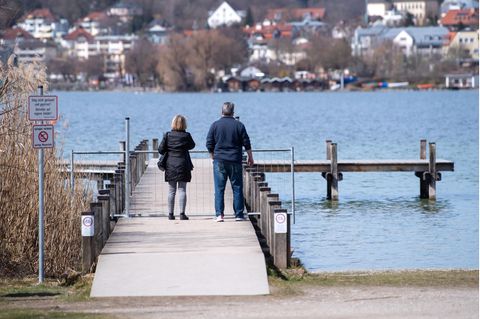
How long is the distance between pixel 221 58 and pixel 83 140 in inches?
4101

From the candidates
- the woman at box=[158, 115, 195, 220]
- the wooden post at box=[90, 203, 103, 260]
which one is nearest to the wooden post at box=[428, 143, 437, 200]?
the woman at box=[158, 115, 195, 220]

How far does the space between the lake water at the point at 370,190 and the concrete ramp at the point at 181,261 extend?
3.20m

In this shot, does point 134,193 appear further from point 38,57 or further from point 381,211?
point 381,211

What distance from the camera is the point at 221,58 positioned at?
168m

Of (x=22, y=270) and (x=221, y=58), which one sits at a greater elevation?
(x=221, y=58)

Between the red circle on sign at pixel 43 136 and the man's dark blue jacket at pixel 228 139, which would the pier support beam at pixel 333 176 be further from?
the red circle on sign at pixel 43 136

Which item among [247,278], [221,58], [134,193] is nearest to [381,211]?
[134,193]

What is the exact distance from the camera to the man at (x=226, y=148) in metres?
21.8

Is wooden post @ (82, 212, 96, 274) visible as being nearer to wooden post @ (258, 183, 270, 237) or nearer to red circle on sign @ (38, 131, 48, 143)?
red circle on sign @ (38, 131, 48, 143)

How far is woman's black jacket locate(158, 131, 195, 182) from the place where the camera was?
21.9 meters

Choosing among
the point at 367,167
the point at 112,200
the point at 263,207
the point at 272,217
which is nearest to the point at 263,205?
the point at 263,207

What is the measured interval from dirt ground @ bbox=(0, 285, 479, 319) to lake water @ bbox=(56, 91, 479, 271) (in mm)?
7055

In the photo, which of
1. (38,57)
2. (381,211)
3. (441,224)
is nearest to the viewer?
(38,57)

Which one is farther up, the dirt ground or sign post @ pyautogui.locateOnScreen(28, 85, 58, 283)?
sign post @ pyautogui.locateOnScreen(28, 85, 58, 283)
